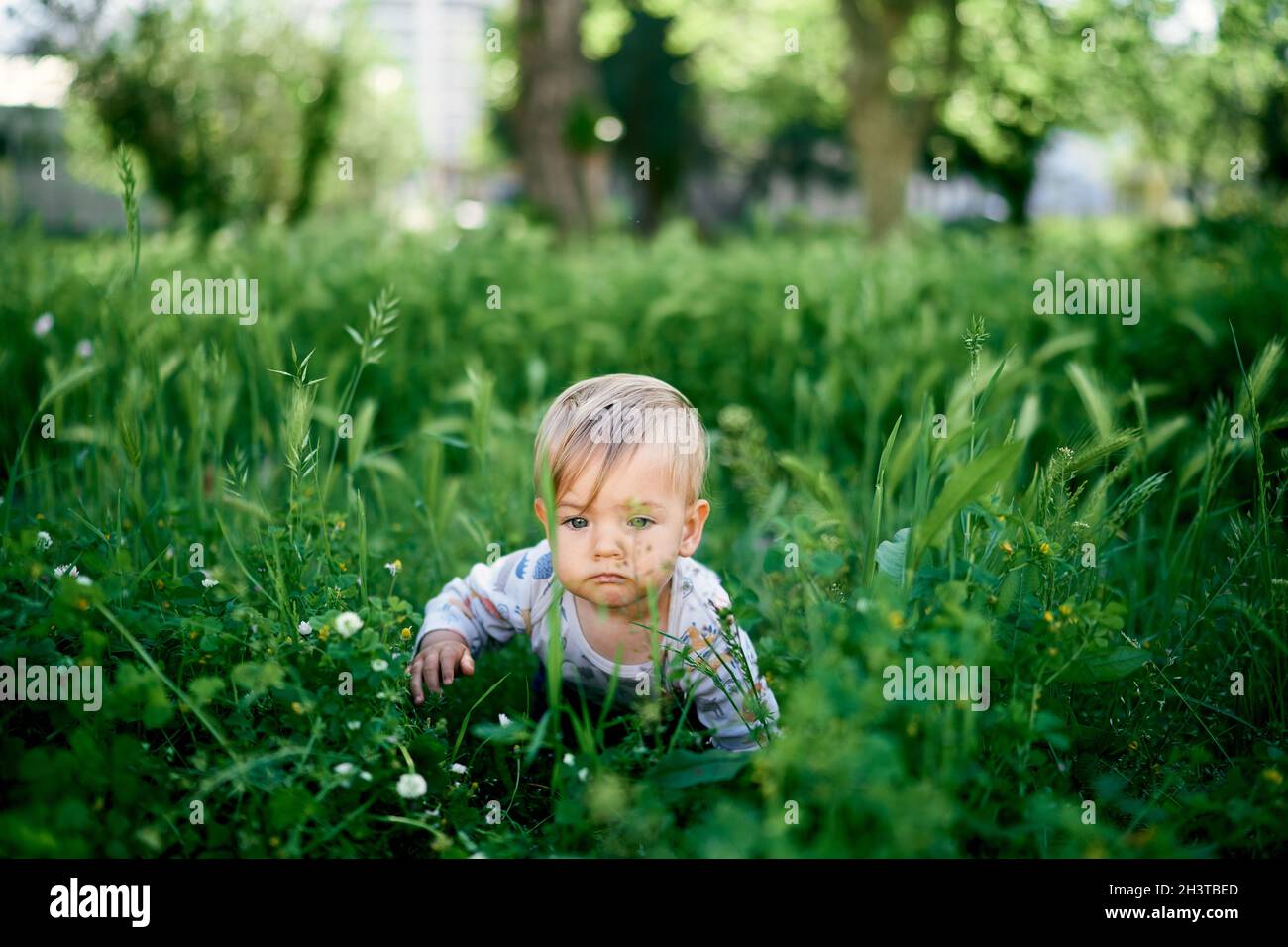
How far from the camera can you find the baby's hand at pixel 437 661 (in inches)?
76.2

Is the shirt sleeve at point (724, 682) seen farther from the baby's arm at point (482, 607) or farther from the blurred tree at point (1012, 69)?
the blurred tree at point (1012, 69)

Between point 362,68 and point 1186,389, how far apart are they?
41.6 feet

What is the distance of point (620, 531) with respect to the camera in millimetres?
1888

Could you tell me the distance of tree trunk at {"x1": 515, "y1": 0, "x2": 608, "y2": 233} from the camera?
347 inches

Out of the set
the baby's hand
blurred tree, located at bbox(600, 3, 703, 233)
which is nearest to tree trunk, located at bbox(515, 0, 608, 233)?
the baby's hand

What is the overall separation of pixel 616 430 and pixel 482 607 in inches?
19.7

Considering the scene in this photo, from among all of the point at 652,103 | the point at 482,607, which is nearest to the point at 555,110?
the point at 482,607

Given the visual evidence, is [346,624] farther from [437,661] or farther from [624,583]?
[624,583]

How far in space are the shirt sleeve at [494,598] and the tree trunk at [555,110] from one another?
23.1ft

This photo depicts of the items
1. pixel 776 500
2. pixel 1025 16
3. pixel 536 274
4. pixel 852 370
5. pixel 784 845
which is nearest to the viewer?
pixel 784 845

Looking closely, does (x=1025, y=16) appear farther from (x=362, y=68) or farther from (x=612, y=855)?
(x=612, y=855)

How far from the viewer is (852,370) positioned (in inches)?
156

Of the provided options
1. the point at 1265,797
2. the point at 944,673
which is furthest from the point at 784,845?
the point at 1265,797

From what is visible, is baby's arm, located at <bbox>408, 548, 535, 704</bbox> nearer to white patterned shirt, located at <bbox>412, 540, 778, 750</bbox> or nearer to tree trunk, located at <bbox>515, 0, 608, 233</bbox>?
white patterned shirt, located at <bbox>412, 540, 778, 750</bbox>
